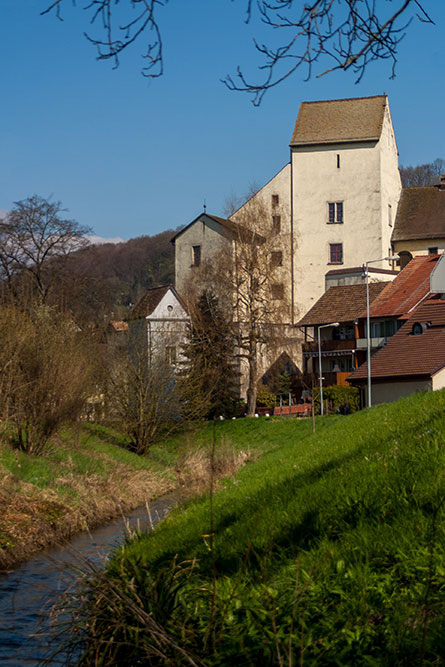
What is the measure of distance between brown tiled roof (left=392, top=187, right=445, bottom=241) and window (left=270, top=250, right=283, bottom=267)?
21.7 metres

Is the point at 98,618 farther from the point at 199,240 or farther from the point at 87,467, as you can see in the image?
the point at 199,240

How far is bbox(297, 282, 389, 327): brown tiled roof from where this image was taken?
65.6 m

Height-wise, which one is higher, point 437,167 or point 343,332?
point 437,167

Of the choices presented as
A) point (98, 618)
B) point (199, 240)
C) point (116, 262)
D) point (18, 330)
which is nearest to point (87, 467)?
point (18, 330)

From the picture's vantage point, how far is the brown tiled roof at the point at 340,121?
74.3 metres

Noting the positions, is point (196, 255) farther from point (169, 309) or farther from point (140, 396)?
point (140, 396)

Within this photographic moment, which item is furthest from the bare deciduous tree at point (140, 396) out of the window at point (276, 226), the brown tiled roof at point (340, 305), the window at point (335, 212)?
the window at point (335, 212)

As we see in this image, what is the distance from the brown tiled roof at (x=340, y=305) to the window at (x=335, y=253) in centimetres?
464

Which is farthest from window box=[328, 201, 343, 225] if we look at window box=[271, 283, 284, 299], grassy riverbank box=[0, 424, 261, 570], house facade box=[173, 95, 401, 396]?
grassy riverbank box=[0, 424, 261, 570]

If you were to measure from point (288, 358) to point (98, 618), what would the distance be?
63087mm

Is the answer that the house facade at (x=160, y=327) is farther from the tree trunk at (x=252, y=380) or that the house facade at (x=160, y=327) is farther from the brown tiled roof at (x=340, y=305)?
the brown tiled roof at (x=340, y=305)

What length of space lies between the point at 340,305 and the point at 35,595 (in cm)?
5618

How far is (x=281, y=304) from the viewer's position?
55719 millimetres

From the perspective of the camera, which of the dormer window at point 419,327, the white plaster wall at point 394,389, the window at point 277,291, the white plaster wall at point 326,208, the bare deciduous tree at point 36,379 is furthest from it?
the white plaster wall at point 326,208
